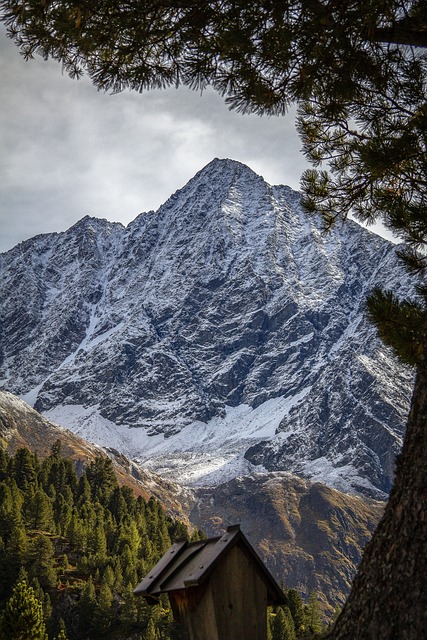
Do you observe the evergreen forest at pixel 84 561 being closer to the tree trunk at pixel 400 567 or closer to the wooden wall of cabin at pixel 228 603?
the wooden wall of cabin at pixel 228 603

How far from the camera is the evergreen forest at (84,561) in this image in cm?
5819

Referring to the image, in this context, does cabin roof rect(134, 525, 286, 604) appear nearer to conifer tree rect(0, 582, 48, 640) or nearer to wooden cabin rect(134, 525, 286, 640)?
wooden cabin rect(134, 525, 286, 640)

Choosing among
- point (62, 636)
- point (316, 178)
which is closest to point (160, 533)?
point (62, 636)

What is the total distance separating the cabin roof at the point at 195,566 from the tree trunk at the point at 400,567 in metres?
1.00

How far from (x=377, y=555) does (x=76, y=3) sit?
632 cm

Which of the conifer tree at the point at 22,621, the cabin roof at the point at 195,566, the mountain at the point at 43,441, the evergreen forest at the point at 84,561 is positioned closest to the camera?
the cabin roof at the point at 195,566

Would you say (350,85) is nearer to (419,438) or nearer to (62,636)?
(419,438)

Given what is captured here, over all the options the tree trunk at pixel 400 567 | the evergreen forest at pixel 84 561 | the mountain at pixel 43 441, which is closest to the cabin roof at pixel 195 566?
the tree trunk at pixel 400 567

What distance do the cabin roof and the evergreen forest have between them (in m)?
44.2

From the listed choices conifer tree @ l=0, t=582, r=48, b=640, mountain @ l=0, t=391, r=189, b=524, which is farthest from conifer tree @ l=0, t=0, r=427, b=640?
mountain @ l=0, t=391, r=189, b=524

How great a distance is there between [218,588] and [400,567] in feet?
5.36

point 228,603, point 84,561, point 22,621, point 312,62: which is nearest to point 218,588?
point 228,603

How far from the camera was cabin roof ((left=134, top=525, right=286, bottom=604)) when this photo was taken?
5.88 m

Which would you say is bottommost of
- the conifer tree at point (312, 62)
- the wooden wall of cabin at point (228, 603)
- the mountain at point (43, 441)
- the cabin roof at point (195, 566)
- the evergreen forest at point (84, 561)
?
the evergreen forest at point (84, 561)
